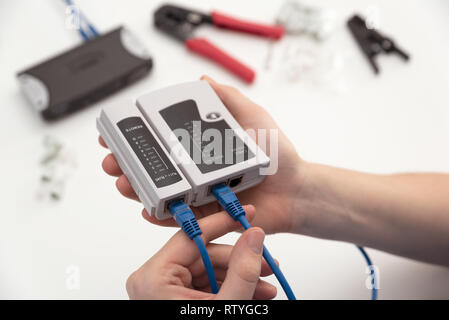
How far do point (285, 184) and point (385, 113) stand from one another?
1.18ft

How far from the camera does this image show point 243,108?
0.78 meters

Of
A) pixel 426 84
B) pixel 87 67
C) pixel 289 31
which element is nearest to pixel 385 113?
pixel 426 84

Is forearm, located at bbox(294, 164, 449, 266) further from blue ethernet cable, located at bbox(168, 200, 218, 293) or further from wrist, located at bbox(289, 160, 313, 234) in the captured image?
blue ethernet cable, located at bbox(168, 200, 218, 293)

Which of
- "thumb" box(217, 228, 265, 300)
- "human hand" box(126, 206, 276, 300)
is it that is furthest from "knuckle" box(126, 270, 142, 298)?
"thumb" box(217, 228, 265, 300)

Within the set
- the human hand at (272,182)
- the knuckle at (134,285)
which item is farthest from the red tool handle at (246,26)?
the knuckle at (134,285)

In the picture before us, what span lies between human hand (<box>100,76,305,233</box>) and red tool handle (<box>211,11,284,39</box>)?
36 cm

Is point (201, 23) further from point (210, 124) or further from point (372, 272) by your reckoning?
point (372, 272)

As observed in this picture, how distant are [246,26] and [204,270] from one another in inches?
24.9

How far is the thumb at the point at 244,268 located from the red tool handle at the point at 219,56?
515 mm

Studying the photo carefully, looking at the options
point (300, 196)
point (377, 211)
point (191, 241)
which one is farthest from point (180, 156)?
point (377, 211)

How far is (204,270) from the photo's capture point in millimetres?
644

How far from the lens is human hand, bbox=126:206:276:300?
55 cm

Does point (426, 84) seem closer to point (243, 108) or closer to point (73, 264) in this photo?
point (243, 108)

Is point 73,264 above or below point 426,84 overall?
below
